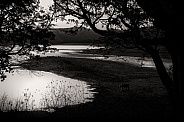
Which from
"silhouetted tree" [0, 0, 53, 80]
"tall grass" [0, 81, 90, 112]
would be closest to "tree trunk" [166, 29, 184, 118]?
"silhouetted tree" [0, 0, 53, 80]

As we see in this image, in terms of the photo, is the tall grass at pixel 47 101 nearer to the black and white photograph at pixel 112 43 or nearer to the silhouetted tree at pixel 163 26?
the black and white photograph at pixel 112 43

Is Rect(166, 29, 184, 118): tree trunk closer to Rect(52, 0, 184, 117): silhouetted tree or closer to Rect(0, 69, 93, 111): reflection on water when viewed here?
Rect(52, 0, 184, 117): silhouetted tree

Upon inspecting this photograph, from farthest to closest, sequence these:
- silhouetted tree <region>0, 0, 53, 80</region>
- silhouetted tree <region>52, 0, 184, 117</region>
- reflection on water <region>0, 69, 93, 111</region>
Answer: reflection on water <region>0, 69, 93, 111</region> → silhouetted tree <region>0, 0, 53, 80</region> → silhouetted tree <region>52, 0, 184, 117</region>

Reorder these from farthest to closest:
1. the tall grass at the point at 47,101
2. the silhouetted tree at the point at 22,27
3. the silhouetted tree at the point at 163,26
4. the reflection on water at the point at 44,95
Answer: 1. the reflection on water at the point at 44,95
2. the tall grass at the point at 47,101
3. the silhouetted tree at the point at 22,27
4. the silhouetted tree at the point at 163,26

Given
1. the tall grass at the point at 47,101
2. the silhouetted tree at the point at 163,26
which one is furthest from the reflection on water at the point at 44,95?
the silhouetted tree at the point at 163,26

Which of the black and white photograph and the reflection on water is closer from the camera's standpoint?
the black and white photograph

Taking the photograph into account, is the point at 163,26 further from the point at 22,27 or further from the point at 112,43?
the point at 22,27

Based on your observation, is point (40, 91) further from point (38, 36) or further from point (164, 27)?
point (164, 27)

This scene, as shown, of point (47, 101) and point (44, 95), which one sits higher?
point (47, 101)

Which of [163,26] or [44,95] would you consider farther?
[44,95]

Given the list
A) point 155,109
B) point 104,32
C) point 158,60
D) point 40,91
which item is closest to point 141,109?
point 155,109

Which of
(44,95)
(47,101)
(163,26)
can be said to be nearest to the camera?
(163,26)

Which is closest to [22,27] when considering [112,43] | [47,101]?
[112,43]

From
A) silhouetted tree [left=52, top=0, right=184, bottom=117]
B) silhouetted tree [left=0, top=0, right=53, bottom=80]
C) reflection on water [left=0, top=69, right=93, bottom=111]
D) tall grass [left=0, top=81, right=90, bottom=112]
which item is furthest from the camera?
reflection on water [left=0, top=69, right=93, bottom=111]
